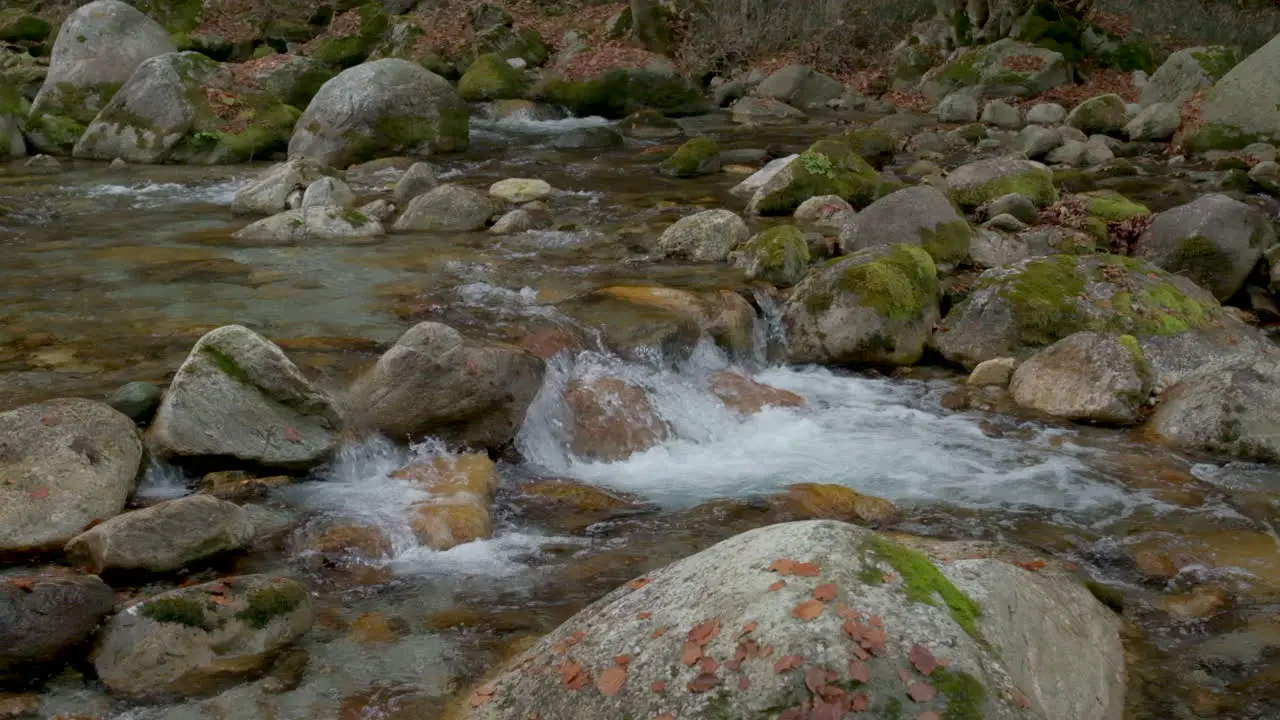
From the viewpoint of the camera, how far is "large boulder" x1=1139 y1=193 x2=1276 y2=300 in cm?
1147

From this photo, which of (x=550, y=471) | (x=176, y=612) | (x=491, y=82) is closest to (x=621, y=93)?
(x=491, y=82)

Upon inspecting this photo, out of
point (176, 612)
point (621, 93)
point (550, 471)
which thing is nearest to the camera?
point (176, 612)

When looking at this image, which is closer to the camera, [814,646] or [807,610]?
[814,646]

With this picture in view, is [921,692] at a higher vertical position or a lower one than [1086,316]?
higher

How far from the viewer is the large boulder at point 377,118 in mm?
17406

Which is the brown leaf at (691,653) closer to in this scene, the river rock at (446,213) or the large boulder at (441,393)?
the large boulder at (441,393)

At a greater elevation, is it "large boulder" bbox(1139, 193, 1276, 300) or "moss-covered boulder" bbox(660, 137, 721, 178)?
"large boulder" bbox(1139, 193, 1276, 300)

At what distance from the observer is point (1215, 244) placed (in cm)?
1152

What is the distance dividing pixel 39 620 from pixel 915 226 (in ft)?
29.3

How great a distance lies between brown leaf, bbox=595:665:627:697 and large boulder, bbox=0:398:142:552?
3407 millimetres

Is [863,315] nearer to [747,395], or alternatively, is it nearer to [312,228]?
[747,395]

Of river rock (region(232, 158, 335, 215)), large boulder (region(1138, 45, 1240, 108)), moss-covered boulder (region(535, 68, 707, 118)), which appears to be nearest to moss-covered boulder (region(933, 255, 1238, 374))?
river rock (region(232, 158, 335, 215))

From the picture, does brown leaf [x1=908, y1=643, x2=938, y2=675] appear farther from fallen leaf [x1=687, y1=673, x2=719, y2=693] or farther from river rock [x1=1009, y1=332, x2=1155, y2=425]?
river rock [x1=1009, y1=332, x2=1155, y2=425]

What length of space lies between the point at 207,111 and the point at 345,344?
11.0 meters
